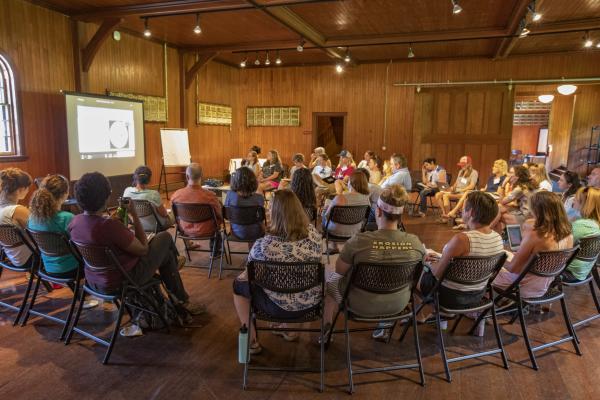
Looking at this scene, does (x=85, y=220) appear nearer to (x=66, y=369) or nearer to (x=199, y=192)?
(x=66, y=369)

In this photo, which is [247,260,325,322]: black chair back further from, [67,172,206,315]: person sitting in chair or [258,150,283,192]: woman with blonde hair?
[258,150,283,192]: woman with blonde hair

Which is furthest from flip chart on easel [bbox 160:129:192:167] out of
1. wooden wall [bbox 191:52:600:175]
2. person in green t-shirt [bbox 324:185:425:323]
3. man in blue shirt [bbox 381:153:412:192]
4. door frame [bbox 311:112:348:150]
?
person in green t-shirt [bbox 324:185:425:323]

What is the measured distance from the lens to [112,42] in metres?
8.08

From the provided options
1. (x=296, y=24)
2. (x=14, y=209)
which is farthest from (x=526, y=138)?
(x=14, y=209)

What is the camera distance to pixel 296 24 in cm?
775

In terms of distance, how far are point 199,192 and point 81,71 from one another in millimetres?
4587

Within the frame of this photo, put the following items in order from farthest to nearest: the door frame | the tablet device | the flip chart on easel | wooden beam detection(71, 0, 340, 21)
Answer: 1. the door frame
2. the flip chart on easel
3. wooden beam detection(71, 0, 340, 21)
4. the tablet device

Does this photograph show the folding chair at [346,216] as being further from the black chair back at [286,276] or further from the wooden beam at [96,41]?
the wooden beam at [96,41]

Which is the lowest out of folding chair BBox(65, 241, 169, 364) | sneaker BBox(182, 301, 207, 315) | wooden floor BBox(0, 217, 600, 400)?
wooden floor BBox(0, 217, 600, 400)

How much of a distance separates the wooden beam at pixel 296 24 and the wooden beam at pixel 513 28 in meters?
3.56

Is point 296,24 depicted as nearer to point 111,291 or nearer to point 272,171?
point 272,171

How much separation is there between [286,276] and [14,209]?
237 centimetres

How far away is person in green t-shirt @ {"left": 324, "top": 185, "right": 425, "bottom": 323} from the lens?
244 cm

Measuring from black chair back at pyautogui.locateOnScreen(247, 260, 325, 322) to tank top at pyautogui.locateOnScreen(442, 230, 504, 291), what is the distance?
0.88 metres
